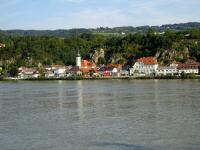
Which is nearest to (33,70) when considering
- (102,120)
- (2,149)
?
(102,120)

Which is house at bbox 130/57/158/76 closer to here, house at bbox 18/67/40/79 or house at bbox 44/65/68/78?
house at bbox 44/65/68/78

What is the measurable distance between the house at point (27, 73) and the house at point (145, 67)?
14672 mm

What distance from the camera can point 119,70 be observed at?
81.1 meters

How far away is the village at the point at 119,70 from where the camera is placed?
7512cm

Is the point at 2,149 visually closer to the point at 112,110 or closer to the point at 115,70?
the point at 112,110

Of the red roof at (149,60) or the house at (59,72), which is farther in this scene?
the house at (59,72)

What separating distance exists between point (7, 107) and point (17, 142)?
38.7ft

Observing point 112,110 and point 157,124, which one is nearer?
point 157,124

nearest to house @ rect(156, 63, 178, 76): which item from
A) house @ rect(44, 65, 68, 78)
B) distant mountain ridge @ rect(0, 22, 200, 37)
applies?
house @ rect(44, 65, 68, 78)

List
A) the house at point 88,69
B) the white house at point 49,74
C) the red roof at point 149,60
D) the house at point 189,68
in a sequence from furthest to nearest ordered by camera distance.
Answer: the white house at point 49,74 < the house at point 88,69 < the red roof at point 149,60 < the house at point 189,68

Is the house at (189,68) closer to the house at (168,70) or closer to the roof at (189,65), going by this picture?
A: the roof at (189,65)

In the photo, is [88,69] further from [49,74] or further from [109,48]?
[109,48]

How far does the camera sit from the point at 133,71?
80750 mm

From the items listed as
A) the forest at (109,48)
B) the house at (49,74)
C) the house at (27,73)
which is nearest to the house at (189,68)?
the forest at (109,48)
